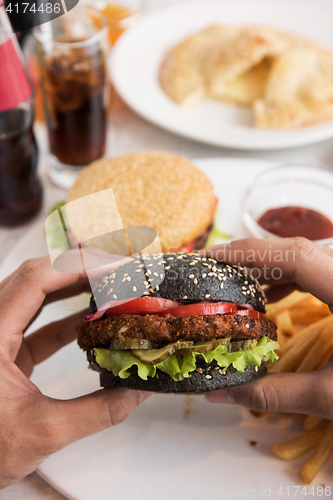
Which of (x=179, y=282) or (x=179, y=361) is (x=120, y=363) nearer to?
(x=179, y=361)

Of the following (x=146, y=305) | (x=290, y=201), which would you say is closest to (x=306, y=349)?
(x=146, y=305)

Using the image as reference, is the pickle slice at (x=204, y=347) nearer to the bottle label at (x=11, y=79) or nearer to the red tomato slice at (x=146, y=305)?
the red tomato slice at (x=146, y=305)

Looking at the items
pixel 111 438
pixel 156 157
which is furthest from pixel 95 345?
pixel 156 157

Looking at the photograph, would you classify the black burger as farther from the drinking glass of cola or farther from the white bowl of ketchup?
the drinking glass of cola

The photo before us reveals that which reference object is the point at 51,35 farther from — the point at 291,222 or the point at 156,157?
the point at 291,222

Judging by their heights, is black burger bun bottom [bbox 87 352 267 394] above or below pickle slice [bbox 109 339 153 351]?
below

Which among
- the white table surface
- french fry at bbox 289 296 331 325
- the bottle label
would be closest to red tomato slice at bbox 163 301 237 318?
french fry at bbox 289 296 331 325
